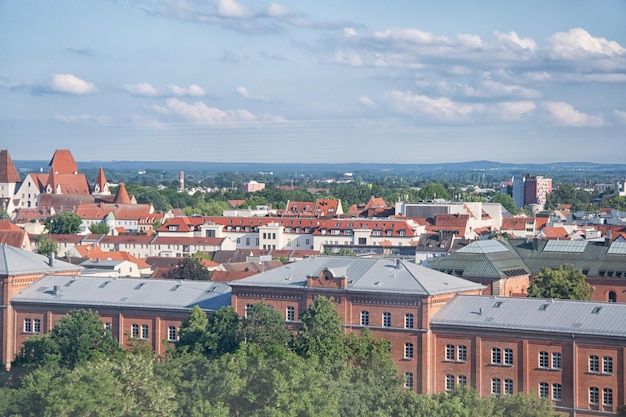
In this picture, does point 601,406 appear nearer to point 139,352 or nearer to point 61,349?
point 139,352

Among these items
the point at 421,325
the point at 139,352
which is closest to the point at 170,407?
the point at 139,352

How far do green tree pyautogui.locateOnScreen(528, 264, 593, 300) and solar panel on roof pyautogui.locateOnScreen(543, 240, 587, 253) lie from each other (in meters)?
9.54

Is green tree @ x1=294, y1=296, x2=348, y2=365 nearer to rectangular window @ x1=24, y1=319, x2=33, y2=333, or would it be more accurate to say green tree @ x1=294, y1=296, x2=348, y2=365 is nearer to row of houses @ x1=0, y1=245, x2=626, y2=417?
row of houses @ x1=0, y1=245, x2=626, y2=417

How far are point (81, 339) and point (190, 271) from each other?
35918mm

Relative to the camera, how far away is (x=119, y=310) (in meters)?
83.8

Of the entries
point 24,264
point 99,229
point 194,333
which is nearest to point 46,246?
point 99,229

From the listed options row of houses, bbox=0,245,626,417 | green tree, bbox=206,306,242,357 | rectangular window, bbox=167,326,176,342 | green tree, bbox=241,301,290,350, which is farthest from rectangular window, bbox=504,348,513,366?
rectangular window, bbox=167,326,176,342

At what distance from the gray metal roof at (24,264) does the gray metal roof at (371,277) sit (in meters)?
16.5

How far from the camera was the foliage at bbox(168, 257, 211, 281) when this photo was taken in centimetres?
11101

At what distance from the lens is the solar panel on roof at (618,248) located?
9900cm

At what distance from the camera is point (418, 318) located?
243ft

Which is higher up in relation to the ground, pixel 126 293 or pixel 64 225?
pixel 64 225

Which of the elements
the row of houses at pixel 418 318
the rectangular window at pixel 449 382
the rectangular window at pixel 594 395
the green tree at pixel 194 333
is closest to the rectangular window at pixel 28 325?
the row of houses at pixel 418 318

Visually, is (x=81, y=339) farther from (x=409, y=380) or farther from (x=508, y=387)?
(x=508, y=387)
